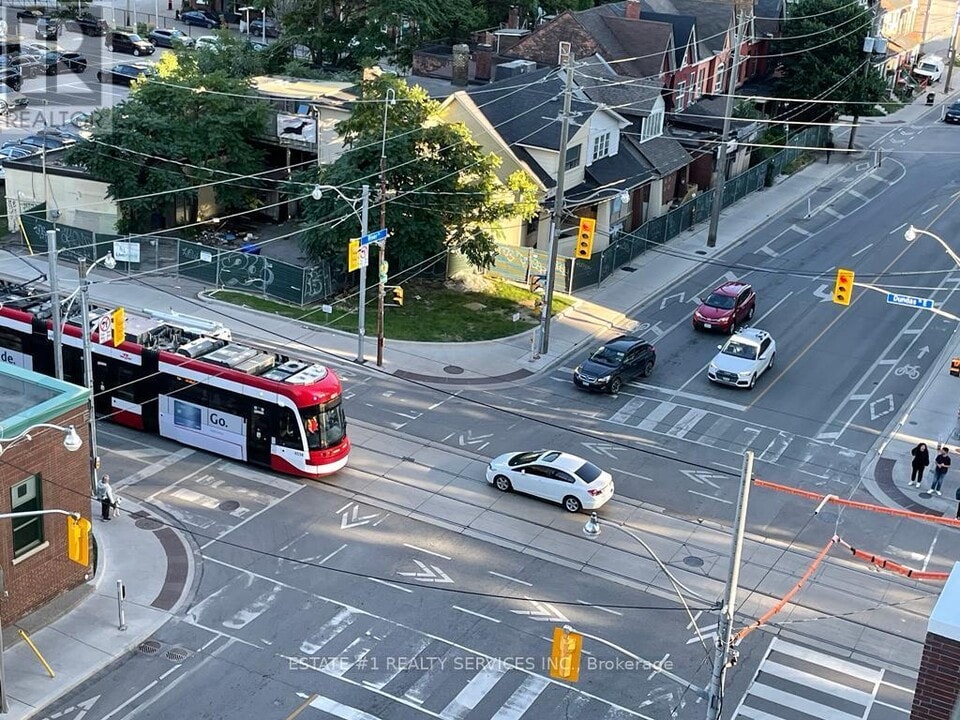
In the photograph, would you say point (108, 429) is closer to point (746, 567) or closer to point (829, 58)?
point (746, 567)

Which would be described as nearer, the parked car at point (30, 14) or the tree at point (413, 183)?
the tree at point (413, 183)

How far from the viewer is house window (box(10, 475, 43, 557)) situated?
28.7 metres

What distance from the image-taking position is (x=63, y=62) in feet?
306

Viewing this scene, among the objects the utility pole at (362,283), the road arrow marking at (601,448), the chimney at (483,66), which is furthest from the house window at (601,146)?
the road arrow marking at (601,448)

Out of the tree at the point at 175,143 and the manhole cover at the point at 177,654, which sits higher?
the tree at the point at 175,143

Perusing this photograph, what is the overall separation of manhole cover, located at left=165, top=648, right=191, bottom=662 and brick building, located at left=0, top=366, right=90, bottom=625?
12.2 feet

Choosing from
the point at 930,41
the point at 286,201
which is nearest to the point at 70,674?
the point at 286,201

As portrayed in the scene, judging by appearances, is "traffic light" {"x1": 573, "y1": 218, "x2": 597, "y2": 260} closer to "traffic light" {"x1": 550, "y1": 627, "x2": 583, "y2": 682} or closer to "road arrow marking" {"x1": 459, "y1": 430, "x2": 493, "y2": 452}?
"road arrow marking" {"x1": 459, "y1": 430, "x2": 493, "y2": 452}

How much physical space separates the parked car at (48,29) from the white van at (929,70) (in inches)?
2934

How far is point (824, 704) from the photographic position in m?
28.4

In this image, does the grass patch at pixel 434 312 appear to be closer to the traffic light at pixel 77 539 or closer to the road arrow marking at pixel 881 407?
the road arrow marking at pixel 881 407

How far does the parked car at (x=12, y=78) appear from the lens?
84.8 meters

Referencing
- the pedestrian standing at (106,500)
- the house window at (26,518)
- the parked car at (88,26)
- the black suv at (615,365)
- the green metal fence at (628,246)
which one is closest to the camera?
the house window at (26,518)

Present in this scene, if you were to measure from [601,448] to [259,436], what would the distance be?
11.6 meters
